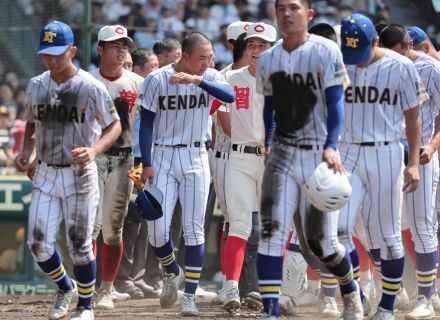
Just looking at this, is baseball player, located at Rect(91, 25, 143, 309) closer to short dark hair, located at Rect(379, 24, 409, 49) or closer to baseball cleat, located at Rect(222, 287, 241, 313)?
baseball cleat, located at Rect(222, 287, 241, 313)

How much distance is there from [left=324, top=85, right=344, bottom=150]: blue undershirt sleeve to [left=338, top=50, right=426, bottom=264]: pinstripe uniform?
61cm

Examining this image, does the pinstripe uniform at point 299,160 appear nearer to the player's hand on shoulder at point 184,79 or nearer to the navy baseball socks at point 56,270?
the player's hand on shoulder at point 184,79

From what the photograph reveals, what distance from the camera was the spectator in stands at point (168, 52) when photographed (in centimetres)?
1059

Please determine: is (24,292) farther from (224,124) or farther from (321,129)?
(321,129)

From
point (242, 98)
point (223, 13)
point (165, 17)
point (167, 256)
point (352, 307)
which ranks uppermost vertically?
point (223, 13)

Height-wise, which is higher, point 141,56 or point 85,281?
point 141,56

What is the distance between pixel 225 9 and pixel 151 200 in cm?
685

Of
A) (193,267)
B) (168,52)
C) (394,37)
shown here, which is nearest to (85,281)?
(193,267)

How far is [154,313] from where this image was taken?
9031 mm

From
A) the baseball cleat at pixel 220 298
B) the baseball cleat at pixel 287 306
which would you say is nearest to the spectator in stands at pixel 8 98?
the baseball cleat at pixel 220 298

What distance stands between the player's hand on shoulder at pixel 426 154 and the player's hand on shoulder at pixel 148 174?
1.95 meters

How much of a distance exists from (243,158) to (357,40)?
2034 mm

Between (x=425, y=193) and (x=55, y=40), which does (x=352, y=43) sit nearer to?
(x=425, y=193)

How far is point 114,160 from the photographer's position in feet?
31.3
